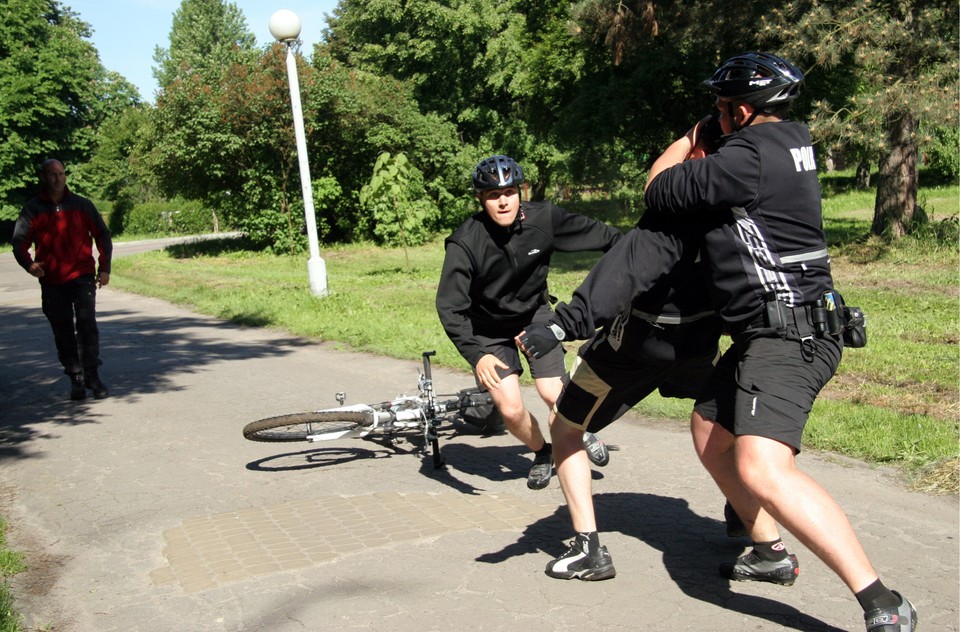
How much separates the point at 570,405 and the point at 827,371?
1150 millimetres

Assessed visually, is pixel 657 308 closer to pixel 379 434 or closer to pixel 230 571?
pixel 230 571

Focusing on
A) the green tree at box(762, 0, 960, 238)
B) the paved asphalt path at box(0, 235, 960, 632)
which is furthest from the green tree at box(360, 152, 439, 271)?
the paved asphalt path at box(0, 235, 960, 632)

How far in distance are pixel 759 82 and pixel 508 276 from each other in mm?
2384

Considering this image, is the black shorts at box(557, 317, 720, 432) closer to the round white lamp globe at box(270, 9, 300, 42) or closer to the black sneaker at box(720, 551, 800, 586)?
the black sneaker at box(720, 551, 800, 586)

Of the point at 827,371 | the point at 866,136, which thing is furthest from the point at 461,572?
the point at 866,136

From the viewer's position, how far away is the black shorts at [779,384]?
3432mm

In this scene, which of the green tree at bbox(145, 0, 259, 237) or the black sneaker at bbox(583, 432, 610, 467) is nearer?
the black sneaker at bbox(583, 432, 610, 467)

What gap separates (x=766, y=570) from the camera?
13.6 ft

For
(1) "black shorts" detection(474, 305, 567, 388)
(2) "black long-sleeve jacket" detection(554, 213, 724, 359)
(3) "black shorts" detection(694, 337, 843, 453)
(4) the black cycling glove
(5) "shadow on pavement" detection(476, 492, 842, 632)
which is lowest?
(5) "shadow on pavement" detection(476, 492, 842, 632)

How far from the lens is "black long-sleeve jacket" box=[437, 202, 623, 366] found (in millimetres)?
5434

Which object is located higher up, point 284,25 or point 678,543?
point 284,25

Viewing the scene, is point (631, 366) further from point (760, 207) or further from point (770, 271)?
point (760, 207)

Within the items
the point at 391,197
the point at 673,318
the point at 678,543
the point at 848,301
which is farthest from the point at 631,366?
the point at 391,197

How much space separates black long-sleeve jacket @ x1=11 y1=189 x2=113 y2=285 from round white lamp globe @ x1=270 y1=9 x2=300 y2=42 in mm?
6803
